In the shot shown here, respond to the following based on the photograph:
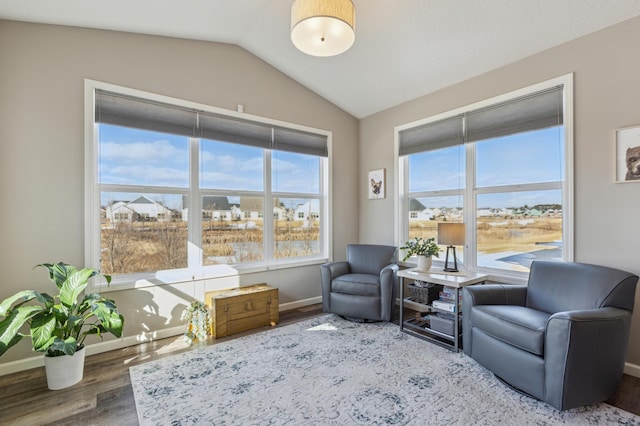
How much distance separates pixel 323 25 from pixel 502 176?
2489 mm

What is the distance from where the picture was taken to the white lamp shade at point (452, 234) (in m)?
3.01

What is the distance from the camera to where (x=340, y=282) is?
350 cm

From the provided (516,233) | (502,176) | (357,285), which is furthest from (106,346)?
(502,176)

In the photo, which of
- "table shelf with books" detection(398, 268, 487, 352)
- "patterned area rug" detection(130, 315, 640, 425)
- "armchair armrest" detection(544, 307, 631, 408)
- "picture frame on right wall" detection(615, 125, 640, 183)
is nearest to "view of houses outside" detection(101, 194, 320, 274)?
"patterned area rug" detection(130, 315, 640, 425)

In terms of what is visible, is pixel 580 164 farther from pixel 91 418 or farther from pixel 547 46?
pixel 91 418

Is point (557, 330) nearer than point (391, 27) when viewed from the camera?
Yes

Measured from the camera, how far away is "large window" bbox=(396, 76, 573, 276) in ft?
9.07

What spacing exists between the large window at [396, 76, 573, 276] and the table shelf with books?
22.0 inches

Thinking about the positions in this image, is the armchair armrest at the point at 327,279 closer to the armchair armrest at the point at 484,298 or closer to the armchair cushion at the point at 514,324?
the armchair armrest at the point at 484,298

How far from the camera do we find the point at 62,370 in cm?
215

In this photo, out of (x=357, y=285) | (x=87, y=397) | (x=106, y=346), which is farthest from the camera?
(x=357, y=285)

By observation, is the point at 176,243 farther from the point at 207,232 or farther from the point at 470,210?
the point at 470,210

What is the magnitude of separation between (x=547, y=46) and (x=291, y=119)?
2.81 metres

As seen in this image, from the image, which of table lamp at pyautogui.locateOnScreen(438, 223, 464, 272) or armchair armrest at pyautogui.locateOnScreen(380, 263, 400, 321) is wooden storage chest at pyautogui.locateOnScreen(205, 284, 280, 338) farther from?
table lamp at pyautogui.locateOnScreen(438, 223, 464, 272)
